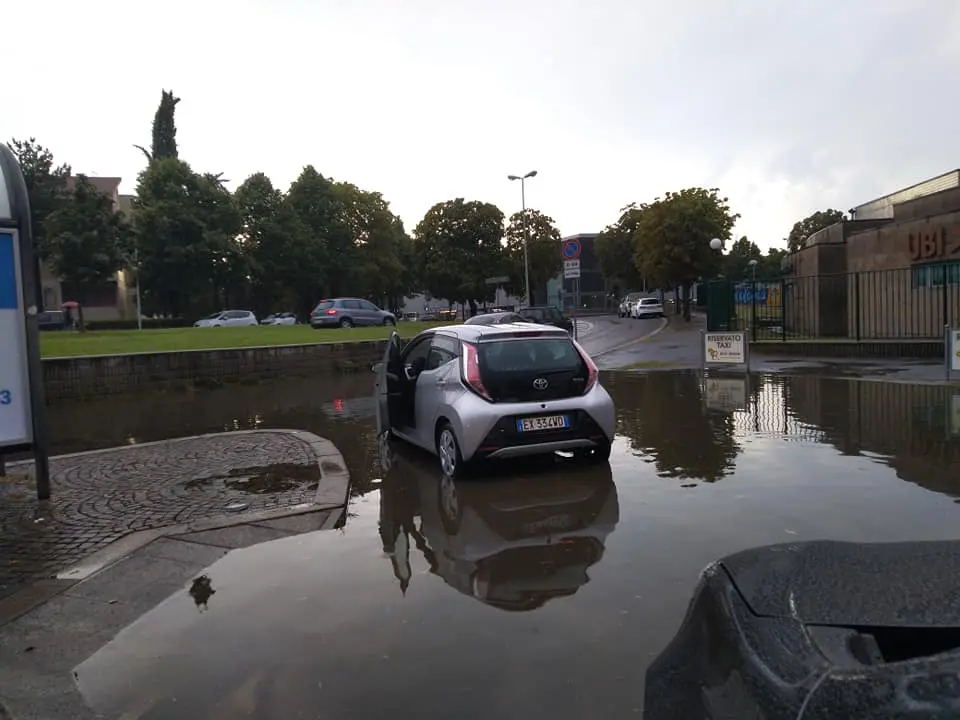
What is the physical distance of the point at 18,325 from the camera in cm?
691

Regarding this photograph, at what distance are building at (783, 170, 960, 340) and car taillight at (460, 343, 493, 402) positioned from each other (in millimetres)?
15491

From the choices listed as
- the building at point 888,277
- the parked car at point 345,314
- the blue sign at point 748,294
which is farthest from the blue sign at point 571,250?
the parked car at point 345,314

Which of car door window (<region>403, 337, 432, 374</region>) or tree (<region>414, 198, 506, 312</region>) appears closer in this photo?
car door window (<region>403, 337, 432, 374</region>)

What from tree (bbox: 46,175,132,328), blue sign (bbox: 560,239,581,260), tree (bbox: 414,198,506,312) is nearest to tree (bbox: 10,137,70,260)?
tree (bbox: 46,175,132,328)

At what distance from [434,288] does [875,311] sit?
1645 inches

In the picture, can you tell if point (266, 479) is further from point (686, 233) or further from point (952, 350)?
point (686, 233)

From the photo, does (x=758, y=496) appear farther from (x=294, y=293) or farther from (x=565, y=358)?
(x=294, y=293)

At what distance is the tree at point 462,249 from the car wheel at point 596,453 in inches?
2053

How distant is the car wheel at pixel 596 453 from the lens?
8011 millimetres

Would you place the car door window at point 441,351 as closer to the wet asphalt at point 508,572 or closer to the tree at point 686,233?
the wet asphalt at point 508,572

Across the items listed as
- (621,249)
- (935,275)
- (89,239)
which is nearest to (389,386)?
(935,275)

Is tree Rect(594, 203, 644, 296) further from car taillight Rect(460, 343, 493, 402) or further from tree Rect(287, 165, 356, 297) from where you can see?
car taillight Rect(460, 343, 493, 402)

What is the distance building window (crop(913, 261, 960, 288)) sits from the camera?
20.1m

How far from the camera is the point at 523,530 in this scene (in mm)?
6020
